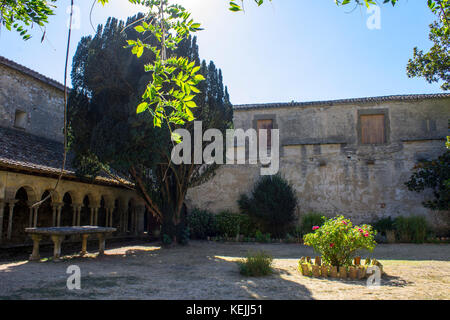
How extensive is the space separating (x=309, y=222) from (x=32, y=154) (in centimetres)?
1062

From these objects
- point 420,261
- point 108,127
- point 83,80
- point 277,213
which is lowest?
point 420,261

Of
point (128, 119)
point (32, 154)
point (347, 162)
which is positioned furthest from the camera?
point (347, 162)

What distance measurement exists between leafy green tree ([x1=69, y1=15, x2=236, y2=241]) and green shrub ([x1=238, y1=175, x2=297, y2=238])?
145 inches

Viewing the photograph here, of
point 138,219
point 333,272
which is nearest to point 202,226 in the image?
point 138,219

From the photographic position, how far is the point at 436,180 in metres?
13.7

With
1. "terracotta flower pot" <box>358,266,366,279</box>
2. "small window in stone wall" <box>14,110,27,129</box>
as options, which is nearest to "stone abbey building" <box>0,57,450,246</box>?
"small window in stone wall" <box>14,110,27,129</box>

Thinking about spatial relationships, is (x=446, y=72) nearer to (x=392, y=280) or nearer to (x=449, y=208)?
(x=449, y=208)

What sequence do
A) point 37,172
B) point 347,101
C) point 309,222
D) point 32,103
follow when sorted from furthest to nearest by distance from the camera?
1. point 347,101
2. point 32,103
3. point 309,222
4. point 37,172

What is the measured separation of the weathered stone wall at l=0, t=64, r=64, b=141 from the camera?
13375mm

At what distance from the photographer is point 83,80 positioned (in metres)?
11.1

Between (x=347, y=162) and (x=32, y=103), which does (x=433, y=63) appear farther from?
(x=32, y=103)
